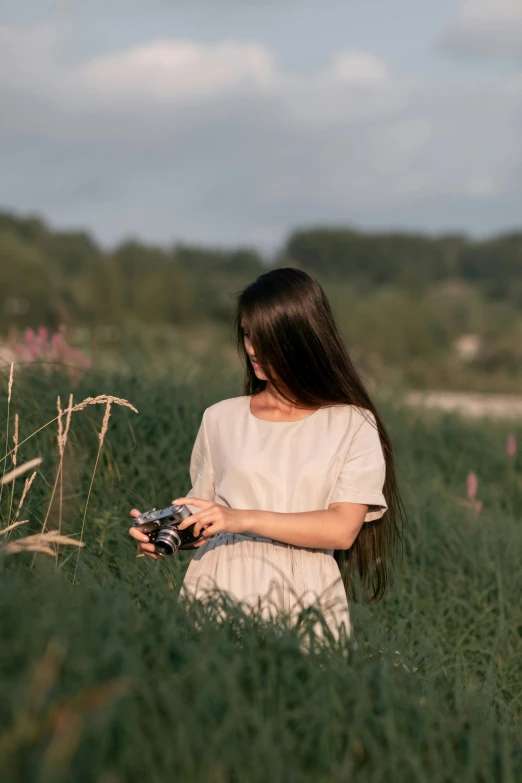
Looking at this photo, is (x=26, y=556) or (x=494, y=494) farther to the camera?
(x=494, y=494)

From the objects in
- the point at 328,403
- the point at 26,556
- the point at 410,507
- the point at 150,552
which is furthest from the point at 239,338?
the point at 410,507

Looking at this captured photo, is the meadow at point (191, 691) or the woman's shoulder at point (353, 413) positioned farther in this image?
the woman's shoulder at point (353, 413)

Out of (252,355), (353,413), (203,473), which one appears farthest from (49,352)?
(353,413)

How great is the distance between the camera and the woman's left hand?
251cm

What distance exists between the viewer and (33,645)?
187cm

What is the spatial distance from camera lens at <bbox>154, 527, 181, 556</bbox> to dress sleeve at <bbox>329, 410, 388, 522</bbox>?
1.60 ft

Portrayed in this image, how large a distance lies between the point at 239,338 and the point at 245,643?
1.07 m

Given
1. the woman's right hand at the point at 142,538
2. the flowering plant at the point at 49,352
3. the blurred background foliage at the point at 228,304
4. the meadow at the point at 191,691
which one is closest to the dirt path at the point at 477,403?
the blurred background foliage at the point at 228,304

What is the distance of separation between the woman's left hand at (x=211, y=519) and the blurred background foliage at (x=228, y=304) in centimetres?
107

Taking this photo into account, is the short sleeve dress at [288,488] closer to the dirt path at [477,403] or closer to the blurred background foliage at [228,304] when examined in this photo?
the blurred background foliage at [228,304]

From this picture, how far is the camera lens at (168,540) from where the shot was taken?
256 cm

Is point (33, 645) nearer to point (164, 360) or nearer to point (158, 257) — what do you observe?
point (164, 360)

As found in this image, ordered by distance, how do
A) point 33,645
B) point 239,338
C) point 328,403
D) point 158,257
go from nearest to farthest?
point 33,645 → point 328,403 → point 239,338 → point 158,257

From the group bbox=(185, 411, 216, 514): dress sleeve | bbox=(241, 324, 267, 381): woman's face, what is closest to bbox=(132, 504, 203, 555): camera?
bbox=(185, 411, 216, 514): dress sleeve
